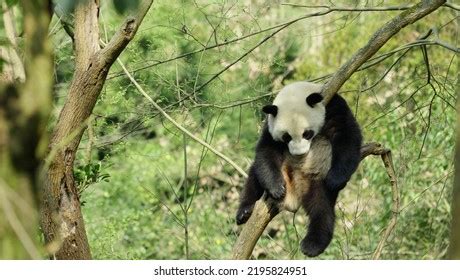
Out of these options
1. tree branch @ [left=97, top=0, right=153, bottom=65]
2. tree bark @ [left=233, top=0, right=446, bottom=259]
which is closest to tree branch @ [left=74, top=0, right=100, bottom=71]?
tree branch @ [left=97, top=0, right=153, bottom=65]

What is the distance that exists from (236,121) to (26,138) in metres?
11.2

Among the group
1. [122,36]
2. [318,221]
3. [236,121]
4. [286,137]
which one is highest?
[122,36]

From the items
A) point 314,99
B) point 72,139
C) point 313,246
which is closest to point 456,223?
point 72,139

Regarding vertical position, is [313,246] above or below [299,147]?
below

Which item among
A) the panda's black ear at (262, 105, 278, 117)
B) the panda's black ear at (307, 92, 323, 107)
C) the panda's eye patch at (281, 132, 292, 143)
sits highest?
the panda's black ear at (307, 92, 323, 107)

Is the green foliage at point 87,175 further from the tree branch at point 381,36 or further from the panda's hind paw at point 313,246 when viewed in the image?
the tree branch at point 381,36

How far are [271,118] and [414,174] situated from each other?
15.6ft

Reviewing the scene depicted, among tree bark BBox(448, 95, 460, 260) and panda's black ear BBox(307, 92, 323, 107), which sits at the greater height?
tree bark BBox(448, 95, 460, 260)

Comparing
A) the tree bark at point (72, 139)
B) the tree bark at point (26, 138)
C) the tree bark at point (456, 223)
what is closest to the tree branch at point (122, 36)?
the tree bark at point (72, 139)

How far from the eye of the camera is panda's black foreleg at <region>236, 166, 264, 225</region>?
5.76 m

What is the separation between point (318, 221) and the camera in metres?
5.48

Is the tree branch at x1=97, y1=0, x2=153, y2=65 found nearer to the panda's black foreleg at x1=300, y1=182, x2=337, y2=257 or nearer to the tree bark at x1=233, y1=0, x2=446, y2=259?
the tree bark at x1=233, y1=0, x2=446, y2=259

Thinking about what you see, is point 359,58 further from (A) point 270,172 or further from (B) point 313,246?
(B) point 313,246
